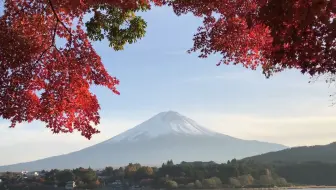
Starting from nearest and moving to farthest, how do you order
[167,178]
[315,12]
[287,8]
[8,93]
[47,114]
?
[315,12], [287,8], [8,93], [47,114], [167,178]

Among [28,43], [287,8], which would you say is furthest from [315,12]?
[28,43]

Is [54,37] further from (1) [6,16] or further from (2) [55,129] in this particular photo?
(2) [55,129]

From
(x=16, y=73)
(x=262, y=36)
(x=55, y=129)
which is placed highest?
(x=262, y=36)

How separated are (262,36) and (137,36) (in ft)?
7.90

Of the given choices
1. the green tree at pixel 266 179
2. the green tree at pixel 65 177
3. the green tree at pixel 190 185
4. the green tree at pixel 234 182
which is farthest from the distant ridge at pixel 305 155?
A: the green tree at pixel 65 177

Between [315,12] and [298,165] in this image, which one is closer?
[315,12]

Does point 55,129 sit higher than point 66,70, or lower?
lower

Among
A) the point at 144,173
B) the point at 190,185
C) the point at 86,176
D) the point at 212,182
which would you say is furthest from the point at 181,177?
the point at 86,176

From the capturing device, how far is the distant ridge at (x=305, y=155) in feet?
362

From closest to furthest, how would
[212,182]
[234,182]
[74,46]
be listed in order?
[74,46], [212,182], [234,182]

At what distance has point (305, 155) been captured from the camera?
4540 inches

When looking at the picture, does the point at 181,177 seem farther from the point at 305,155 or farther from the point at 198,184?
the point at 305,155

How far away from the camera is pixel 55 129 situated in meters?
9.18

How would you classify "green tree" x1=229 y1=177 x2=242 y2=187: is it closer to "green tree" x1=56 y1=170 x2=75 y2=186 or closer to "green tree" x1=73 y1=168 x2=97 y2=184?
"green tree" x1=73 y1=168 x2=97 y2=184
